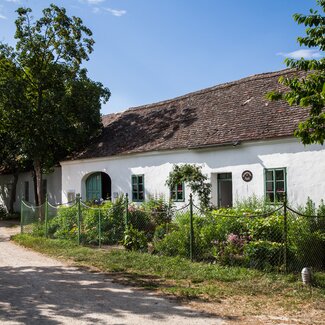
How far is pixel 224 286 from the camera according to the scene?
797cm

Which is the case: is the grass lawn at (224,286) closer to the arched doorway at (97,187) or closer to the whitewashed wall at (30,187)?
the arched doorway at (97,187)

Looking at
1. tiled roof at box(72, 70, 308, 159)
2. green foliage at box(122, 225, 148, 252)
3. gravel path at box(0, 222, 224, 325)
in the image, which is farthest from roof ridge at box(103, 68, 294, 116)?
gravel path at box(0, 222, 224, 325)

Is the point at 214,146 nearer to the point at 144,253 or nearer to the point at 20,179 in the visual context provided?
the point at 144,253

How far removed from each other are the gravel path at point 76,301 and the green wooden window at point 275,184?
20.3ft

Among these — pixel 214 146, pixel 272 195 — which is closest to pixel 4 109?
pixel 214 146

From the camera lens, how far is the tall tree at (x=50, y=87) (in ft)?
63.3

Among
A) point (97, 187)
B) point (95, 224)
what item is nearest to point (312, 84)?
point (95, 224)

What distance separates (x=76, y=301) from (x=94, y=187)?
44.0 ft

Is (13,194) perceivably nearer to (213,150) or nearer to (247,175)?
(213,150)

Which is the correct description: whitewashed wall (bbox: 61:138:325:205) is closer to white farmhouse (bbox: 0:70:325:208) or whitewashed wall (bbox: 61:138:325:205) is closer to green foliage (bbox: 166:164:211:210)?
white farmhouse (bbox: 0:70:325:208)

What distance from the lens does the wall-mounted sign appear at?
44.8ft

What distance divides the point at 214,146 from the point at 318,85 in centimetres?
745

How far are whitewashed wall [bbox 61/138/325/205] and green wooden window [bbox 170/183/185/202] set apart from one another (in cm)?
24

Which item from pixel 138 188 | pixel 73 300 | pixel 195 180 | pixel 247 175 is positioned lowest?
pixel 73 300
